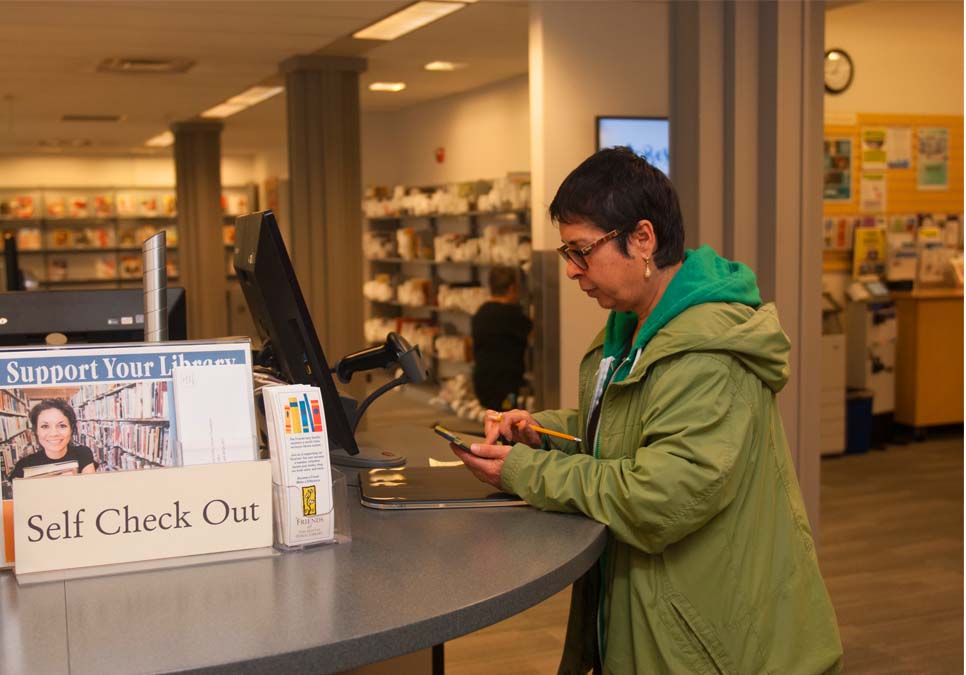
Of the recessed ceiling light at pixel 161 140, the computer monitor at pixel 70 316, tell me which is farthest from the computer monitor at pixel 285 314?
the recessed ceiling light at pixel 161 140

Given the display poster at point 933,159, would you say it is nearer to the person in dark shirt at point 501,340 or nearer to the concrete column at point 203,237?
the person in dark shirt at point 501,340

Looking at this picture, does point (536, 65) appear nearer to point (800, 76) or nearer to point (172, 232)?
point (800, 76)

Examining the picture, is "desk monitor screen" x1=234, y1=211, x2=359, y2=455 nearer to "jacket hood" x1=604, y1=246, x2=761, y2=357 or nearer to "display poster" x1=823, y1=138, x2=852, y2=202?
"jacket hood" x1=604, y1=246, x2=761, y2=357

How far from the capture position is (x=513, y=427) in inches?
83.0

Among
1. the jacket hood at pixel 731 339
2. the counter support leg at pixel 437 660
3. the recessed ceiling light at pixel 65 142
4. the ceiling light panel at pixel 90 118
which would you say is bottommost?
the counter support leg at pixel 437 660

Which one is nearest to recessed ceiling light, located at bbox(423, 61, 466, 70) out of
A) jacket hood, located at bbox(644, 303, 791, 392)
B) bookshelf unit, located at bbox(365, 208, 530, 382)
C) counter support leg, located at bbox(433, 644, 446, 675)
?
bookshelf unit, located at bbox(365, 208, 530, 382)

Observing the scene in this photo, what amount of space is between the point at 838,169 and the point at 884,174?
16.7 inches

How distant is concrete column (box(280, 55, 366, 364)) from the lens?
7148 mm

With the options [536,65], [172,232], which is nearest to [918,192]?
[536,65]

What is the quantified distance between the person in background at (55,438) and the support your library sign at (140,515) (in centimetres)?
7

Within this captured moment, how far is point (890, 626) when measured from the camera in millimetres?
4098

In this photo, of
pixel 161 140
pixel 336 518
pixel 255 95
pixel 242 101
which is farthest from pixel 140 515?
pixel 161 140

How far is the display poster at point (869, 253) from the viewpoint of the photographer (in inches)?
295

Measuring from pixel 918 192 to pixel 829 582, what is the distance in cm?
418
